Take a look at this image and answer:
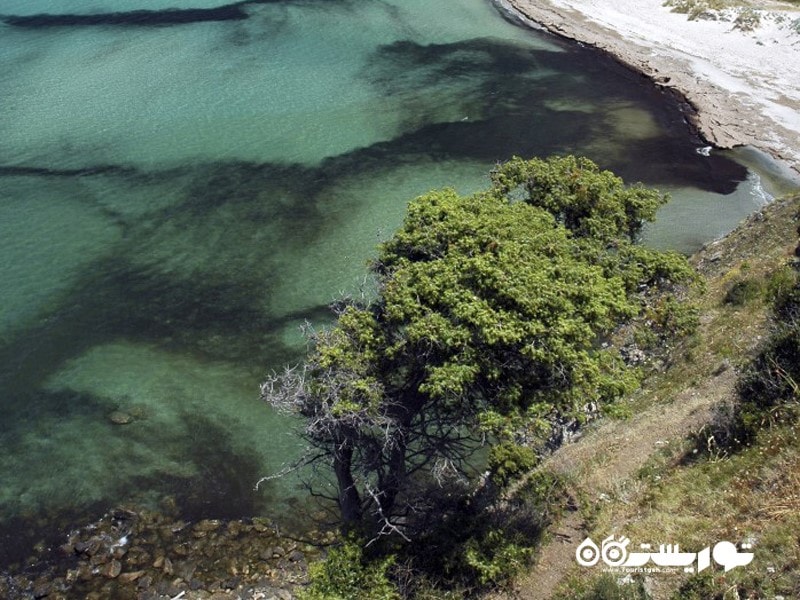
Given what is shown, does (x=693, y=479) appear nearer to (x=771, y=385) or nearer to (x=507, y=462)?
(x=771, y=385)

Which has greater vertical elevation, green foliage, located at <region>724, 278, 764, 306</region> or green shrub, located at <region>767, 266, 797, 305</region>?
green shrub, located at <region>767, 266, 797, 305</region>

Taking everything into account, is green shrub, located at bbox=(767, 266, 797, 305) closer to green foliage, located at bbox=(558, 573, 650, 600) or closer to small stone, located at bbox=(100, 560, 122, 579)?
green foliage, located at bbox=(558, 573, 650, 600)

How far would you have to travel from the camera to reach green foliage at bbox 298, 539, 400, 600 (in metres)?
19.7

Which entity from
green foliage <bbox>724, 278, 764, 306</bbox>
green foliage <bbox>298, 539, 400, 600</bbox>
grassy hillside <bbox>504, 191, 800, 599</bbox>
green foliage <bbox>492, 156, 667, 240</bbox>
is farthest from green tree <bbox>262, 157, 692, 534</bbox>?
green foliage <bbox>724, 278, 764, 306</bbox>

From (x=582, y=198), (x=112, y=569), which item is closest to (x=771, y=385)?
(x=582, y=198)

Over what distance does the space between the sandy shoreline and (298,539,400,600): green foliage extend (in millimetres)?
44649

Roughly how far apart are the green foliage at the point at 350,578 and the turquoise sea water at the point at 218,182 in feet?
26.1

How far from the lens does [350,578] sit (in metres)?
19.9

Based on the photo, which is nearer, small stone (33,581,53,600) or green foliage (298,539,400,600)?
green foliage (298,539,400,600)

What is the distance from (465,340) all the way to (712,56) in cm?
5740

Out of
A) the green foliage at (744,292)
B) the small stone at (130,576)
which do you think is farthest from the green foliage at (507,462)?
the green foliage at (744,292)

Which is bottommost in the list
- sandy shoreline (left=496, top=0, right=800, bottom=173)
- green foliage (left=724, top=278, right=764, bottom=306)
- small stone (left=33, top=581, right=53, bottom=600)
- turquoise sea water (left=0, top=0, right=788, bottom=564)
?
small stone (left=33, top=581, right=53, bottom=600)

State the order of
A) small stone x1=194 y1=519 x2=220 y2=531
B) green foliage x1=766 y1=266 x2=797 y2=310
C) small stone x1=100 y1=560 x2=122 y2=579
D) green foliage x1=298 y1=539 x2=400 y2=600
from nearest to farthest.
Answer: green foliage x1=298 y1=539 x2=400 y2=600, small stone x1=100 y1=560 x2=122 y2=579, small stone x1=194 y1=519 x2=220 y2=531, green foliage x1=766 y1=266 x2=797 y2=310

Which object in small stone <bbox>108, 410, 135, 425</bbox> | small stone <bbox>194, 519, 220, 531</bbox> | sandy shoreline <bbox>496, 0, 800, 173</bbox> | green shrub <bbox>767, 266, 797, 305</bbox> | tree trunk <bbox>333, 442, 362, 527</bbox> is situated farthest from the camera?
sandy shoreline <bbox>496, 0, 800, 173</bbox>
